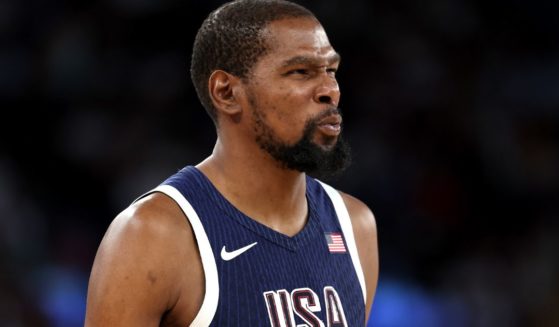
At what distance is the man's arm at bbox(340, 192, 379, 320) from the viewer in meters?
3.54

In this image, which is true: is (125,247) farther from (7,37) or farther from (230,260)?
(7,37)

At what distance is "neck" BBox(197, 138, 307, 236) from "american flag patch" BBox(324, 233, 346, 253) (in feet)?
0.45

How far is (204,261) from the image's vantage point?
2.99 m

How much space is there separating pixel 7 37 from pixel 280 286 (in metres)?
6.80

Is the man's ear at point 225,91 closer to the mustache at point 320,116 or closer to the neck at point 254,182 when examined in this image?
the neck at point 254,182

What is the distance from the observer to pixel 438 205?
28.0 feet

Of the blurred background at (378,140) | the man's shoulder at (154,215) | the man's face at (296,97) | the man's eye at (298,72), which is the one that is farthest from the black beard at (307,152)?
the blurred background at (378,140)

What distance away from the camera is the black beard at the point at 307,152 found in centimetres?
312

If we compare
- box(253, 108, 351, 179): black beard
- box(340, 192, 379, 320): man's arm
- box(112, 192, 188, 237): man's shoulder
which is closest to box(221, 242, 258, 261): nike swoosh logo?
box(112, 192, 188, 237): man's shoulder

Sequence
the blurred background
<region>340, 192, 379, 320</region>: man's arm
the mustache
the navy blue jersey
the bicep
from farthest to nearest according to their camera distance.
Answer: the blurred background
<region>340, 192, 379, 320</region>: man's arm
the mustache
the navy blue jersey
the bicep

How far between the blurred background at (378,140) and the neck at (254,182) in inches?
154

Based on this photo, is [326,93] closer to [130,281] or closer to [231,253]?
[231,253]

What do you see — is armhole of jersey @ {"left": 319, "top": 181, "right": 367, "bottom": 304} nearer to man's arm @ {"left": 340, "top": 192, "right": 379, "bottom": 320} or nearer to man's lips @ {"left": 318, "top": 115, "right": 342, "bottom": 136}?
man's arm @ {"left": 340, "top": 192, "right": 379, "bottom": 320}

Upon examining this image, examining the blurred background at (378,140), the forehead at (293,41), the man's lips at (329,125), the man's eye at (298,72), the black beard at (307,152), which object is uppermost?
the forehead at (293,41)
